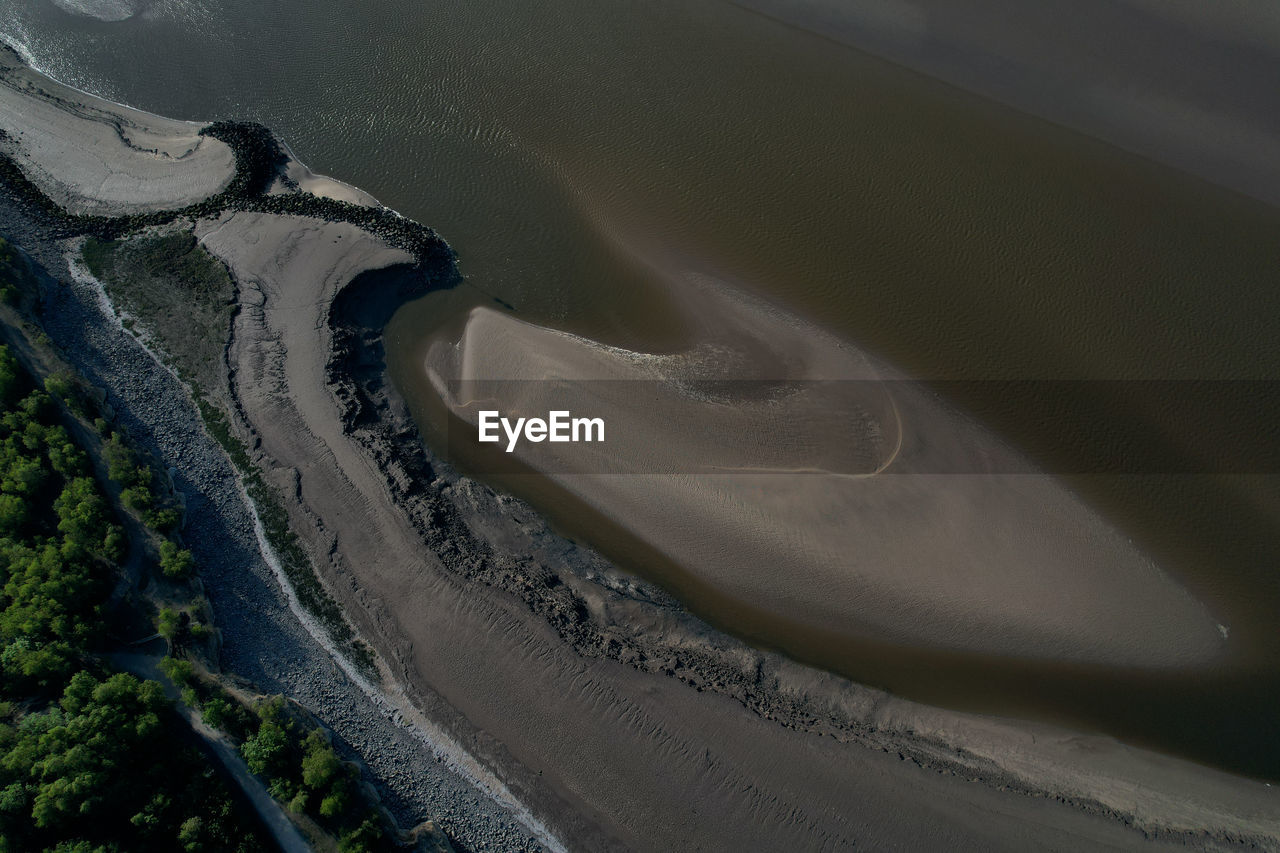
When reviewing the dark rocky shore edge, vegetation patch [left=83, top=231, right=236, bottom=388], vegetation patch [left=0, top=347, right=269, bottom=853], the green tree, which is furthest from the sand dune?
vegetation patch [left=0, top=347, right=269, bottom=853]

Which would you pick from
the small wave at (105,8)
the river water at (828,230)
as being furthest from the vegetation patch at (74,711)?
the small wave at (105,8)

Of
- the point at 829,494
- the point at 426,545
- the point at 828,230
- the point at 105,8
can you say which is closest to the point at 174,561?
the point at 426,545

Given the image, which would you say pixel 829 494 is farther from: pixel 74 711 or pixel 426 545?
pixel 74 711

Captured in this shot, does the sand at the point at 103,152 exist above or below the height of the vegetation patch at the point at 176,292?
above

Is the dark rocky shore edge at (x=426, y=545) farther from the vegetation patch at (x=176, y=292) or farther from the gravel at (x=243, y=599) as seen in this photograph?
the vegetation patch at (x=176, y=292)

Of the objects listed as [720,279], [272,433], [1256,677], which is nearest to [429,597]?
[272,433]

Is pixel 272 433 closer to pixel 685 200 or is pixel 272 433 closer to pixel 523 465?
pixel 523 465

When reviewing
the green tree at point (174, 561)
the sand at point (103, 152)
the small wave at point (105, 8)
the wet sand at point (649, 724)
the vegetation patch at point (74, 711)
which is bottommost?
the vegetation patch at point (74, 711)

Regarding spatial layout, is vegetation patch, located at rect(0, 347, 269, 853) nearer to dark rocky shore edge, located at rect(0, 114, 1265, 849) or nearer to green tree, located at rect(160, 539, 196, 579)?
green tree, located at rect(160, 539, 196, 579)
